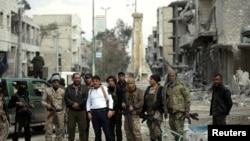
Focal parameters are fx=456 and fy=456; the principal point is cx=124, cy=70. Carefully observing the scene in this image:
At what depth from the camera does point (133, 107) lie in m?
9.93

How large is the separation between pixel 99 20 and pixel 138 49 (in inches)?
474

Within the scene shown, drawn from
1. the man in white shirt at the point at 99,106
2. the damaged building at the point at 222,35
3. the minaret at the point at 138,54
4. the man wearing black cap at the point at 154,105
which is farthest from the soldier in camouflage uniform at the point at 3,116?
the minaret at the point at 138,54

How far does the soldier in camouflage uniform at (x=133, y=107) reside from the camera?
991cm

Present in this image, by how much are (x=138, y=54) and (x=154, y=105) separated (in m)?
40.1

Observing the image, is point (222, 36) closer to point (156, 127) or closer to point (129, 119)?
point (129, 119)

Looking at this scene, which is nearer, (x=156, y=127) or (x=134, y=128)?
(x=156, y=127)

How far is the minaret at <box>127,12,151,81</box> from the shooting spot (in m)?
49.0

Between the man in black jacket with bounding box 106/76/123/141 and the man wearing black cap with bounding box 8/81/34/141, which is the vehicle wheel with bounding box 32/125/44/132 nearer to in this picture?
the man wearing black cap with bounding box 8/81/34/141

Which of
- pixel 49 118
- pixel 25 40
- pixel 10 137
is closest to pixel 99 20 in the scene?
pixel 25 40

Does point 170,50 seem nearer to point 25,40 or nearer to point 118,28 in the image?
point 118,28

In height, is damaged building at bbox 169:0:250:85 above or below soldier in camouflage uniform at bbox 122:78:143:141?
above

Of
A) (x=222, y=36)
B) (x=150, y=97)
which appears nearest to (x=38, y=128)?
(x=150, y=97)

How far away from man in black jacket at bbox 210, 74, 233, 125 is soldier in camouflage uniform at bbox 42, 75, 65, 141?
11.3ft

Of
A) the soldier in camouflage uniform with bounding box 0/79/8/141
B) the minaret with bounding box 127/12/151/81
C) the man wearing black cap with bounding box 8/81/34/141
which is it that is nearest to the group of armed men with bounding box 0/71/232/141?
the man wearing black cap with bounding box 8/81/34/141
